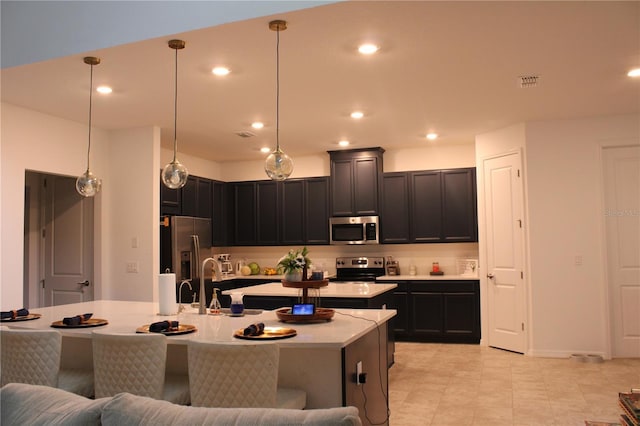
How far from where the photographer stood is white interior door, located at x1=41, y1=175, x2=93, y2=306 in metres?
6.06

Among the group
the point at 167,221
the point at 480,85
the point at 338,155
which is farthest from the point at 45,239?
the point at 480,85

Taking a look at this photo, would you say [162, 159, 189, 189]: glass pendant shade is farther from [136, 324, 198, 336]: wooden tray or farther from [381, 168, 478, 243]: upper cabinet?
[381, 168, 478, 243]: upper cabinet

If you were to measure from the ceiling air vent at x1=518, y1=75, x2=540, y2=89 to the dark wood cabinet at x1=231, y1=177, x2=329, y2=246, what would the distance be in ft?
11.9

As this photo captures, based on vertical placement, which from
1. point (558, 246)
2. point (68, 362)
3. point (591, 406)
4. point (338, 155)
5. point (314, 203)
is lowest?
point (591, 406)

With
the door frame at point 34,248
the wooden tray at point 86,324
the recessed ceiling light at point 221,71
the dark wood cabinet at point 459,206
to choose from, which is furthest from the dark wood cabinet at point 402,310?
the door frame at point 34,248

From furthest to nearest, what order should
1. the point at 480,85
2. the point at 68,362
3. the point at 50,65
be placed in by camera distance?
the point at 480,85 → the point at 50,65 → the point at 68,362

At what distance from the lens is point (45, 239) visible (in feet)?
21.0

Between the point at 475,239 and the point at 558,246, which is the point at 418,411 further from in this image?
the point at 475,239

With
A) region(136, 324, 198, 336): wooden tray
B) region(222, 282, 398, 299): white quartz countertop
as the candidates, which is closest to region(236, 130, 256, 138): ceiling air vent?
region(222, 282, 398, 299): white quartz countertop

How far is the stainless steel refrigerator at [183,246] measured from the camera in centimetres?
627

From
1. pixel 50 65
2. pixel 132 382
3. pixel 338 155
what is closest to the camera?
pixel 132 382

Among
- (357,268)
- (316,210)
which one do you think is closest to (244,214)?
(316,210)

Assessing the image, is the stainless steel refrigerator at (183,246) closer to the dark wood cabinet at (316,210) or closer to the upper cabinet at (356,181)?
the dark wood cabinet at (316,210)

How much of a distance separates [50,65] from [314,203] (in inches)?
171
